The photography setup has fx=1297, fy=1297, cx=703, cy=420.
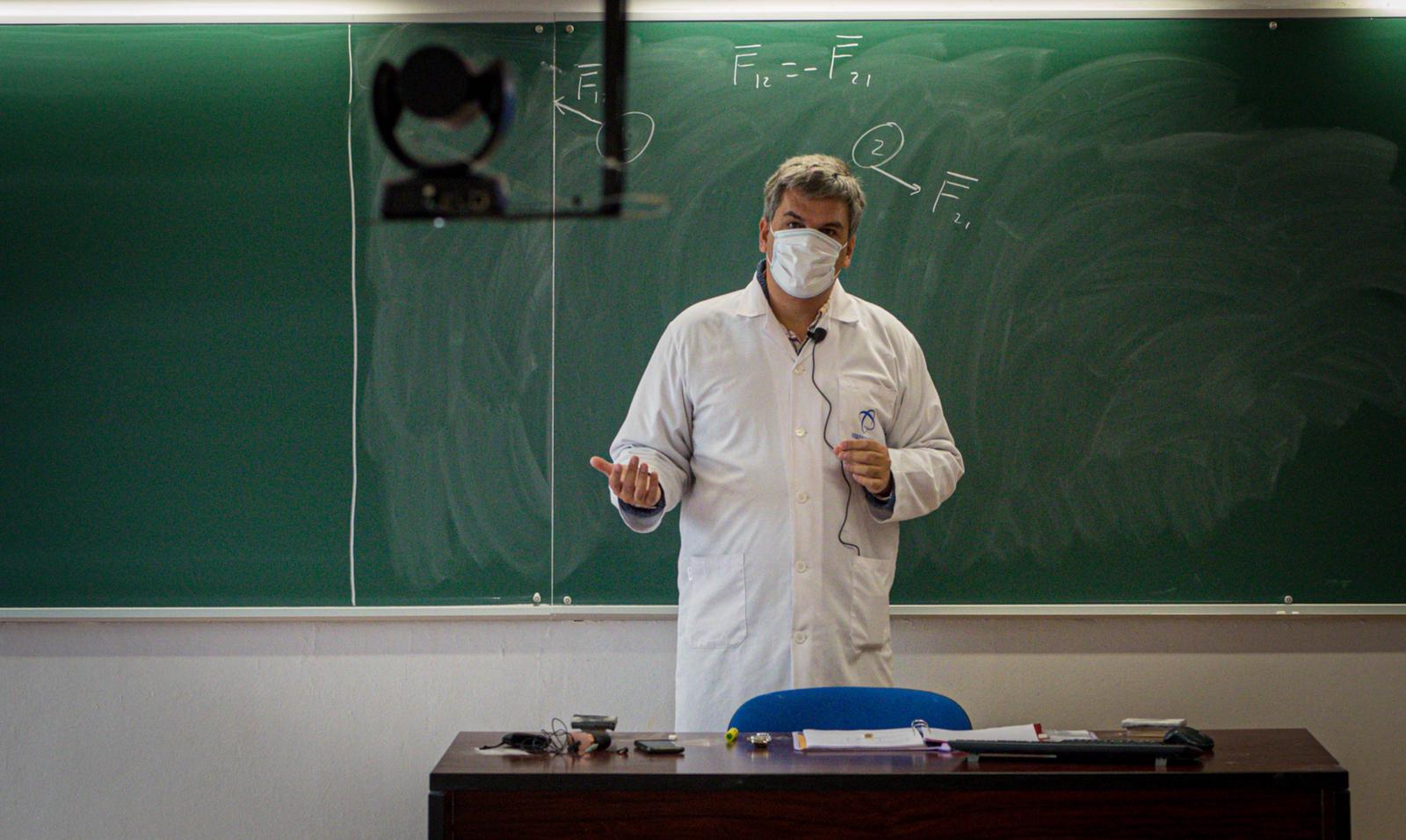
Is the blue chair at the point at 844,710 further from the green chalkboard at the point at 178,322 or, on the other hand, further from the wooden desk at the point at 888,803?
the green chalkboard at the point at 178,322

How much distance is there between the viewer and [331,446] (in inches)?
134

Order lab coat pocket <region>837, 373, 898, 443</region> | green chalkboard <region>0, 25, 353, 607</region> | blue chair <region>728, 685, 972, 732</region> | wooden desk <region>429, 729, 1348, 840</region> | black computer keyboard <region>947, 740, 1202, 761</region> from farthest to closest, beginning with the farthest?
1. green chalkboard <region>0, 25, 353, 607</region>
2. lab coat pocket <region>837, 373, 898, 443</region>
3. blue chair <region>728, 685, 972, 732</region>
4. black computer keyboard <region>947, 740, 1202, 761</region>
5. wooden desk <region>429, 729, 1348, 840</region>

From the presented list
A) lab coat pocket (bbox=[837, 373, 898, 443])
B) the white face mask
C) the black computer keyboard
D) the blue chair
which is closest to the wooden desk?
the black computer keyboard

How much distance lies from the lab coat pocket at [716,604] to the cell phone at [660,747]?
22.5 inches

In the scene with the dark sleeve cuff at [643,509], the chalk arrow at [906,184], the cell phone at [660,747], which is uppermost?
the chalk arrow at [906,184]

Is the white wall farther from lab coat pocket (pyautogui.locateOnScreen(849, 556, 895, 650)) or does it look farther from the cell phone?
the cell phone

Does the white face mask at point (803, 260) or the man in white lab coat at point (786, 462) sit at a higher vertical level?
the white face mask at point (803, 260)

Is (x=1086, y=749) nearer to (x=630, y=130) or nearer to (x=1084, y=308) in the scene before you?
(x=1084, y=308)

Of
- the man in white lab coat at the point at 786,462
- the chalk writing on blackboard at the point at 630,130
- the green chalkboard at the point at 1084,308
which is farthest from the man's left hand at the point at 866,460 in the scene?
the chalk writing on blackboard at the point at 630,130

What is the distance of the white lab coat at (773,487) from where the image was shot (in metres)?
2.92

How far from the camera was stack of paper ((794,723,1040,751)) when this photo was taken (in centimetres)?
236

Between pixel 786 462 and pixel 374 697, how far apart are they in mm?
1328

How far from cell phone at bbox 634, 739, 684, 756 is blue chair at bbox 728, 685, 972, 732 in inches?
10.7

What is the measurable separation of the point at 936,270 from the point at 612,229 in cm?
86
